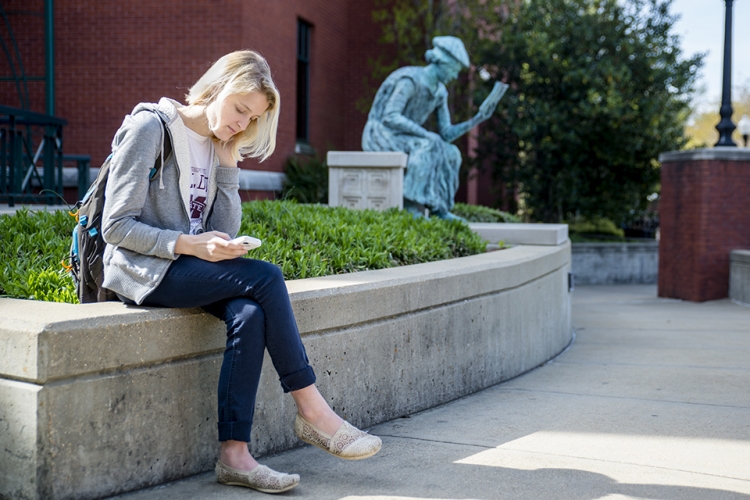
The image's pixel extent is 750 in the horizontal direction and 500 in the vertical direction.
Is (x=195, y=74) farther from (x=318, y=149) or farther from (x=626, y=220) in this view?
(x=626, y=220)

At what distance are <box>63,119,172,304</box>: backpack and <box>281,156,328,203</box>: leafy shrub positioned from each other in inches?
390

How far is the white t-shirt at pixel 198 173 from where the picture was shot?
10.9 ft

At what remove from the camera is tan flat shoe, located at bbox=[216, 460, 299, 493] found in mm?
3012

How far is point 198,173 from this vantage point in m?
3.36

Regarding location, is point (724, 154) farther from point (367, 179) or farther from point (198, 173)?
point (198, 173)

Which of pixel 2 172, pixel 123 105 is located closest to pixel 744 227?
pixel 123 105

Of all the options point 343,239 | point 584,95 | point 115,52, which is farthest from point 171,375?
point 584,95

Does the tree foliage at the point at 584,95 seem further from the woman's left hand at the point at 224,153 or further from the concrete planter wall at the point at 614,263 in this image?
the woman's left hand at the point at 224,153

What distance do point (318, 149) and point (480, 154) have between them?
4.83 m

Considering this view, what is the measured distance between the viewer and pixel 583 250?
19.2 meters

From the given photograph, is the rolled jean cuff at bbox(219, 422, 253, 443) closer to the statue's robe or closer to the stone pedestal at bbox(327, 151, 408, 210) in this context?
the stone pedestal at bbox(327, 151, 408, 210)

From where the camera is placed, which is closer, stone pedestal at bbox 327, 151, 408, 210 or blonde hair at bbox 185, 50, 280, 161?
blonde hair at bbox 185, 50, 280, 161

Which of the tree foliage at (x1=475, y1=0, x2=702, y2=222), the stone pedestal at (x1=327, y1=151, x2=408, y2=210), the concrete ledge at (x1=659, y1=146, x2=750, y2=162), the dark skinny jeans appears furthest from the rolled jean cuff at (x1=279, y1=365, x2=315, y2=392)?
the tree foliage at (x1=475, y1=0, x2=702, y2=222)

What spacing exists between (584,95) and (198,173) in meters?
16.2
